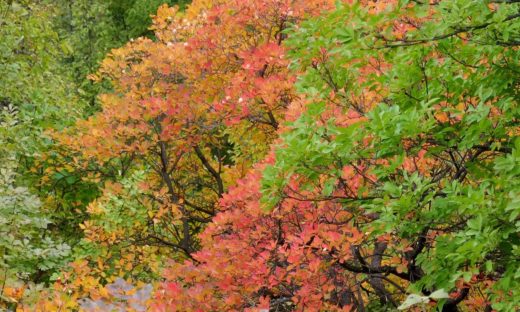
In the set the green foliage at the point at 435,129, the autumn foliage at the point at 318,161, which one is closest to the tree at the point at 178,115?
the autumn foliage at the point at 318,161

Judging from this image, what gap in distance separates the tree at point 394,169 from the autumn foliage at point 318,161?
18 millimetres

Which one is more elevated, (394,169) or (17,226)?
(17,226)

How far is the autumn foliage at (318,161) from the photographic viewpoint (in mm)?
4016

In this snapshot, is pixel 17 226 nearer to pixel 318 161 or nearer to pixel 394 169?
pixel 318 161

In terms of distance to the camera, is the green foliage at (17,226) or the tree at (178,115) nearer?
the green foliage at (17,226)

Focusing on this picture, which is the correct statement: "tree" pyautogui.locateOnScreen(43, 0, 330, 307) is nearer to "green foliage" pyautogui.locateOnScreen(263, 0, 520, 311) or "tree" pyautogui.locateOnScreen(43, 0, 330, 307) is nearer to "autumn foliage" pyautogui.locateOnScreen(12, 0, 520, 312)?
"autumn foliage" pyautogui.locateOnScreen(12, 0, 520, 312)

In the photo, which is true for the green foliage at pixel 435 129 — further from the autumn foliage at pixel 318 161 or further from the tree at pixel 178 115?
the tree at pixel 178 115

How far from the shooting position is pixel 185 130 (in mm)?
8969

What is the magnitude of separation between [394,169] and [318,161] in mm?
497

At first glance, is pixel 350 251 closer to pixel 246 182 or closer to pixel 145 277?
pixel 246 182

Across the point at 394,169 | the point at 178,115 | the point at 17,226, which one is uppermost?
the point at 178,115

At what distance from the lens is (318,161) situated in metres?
4.39

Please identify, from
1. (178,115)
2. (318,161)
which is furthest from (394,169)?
(178,115)

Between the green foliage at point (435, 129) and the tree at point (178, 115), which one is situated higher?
the tree at point (178, 115)
